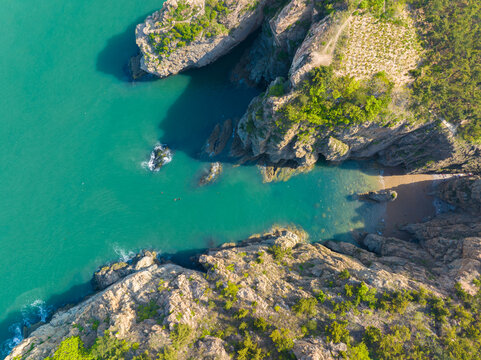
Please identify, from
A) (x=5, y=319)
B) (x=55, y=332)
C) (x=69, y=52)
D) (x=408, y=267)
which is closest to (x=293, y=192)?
(x=408, y=267)

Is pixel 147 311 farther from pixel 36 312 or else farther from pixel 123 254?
pixel 36 312

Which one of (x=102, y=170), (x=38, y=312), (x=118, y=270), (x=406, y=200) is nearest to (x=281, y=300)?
(x=118, y=270)

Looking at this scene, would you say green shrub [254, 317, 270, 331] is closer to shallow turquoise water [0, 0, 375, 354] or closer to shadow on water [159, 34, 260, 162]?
shallow turquoise water [0, 0, 375, 354]

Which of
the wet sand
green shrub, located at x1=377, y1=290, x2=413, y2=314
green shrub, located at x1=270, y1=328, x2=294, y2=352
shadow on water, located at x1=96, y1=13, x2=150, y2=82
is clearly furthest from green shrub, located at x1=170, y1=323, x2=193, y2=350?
shadow on water, located at x1=96, y1=13, x2=150, y2=82


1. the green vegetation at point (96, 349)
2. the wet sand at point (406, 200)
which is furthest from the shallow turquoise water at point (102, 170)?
the green vegetation at point (96, 349)

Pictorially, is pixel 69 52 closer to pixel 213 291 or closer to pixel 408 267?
pixel 213 291
